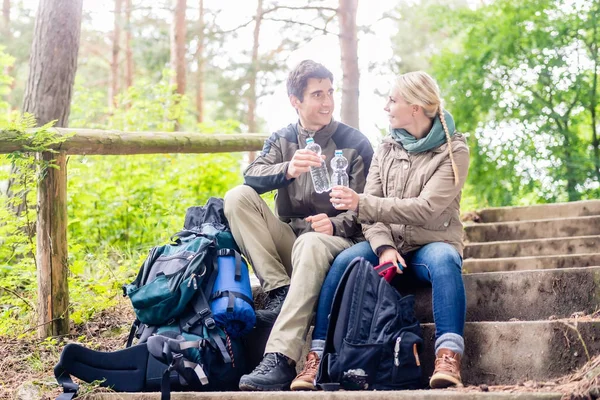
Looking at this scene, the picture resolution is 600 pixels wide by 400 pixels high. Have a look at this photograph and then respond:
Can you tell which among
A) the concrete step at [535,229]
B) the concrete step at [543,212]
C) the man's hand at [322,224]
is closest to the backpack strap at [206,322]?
the man's hand at [322,224]

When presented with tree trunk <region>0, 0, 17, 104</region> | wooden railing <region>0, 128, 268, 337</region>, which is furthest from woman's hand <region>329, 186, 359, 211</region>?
tree trunk <region>0, 0, 17, 104</region>

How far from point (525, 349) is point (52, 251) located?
8.35 ft

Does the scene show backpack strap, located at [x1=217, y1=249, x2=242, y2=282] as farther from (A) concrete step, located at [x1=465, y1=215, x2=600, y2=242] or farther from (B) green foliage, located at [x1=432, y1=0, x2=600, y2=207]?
(B) green foliage, located at [x1=432, y1=0, x2=600, y2=207]

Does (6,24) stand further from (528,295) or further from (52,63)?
(528,295)

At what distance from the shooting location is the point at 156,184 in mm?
7129

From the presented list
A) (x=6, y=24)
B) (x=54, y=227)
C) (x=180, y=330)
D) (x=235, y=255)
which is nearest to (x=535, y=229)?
(x=235, y=255)

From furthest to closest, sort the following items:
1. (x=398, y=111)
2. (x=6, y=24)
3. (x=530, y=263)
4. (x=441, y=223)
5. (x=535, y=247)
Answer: (x=6, y=24), (x=535, y=247), (x=530, y=263), (x=398, y=111), (x=441, y=223)

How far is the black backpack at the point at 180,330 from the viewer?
323 cm

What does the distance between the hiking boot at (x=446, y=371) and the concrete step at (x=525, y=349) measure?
245 millimetres

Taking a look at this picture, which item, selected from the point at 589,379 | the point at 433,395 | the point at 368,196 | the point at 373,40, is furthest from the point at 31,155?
the point at 373,40

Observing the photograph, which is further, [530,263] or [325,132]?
[530,263]

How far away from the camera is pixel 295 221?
413 cm

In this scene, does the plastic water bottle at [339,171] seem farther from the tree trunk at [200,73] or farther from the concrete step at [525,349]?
the tree trunk at [200,73]

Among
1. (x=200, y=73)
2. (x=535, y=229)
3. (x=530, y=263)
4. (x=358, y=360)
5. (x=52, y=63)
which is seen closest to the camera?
(x=358, y=360)
